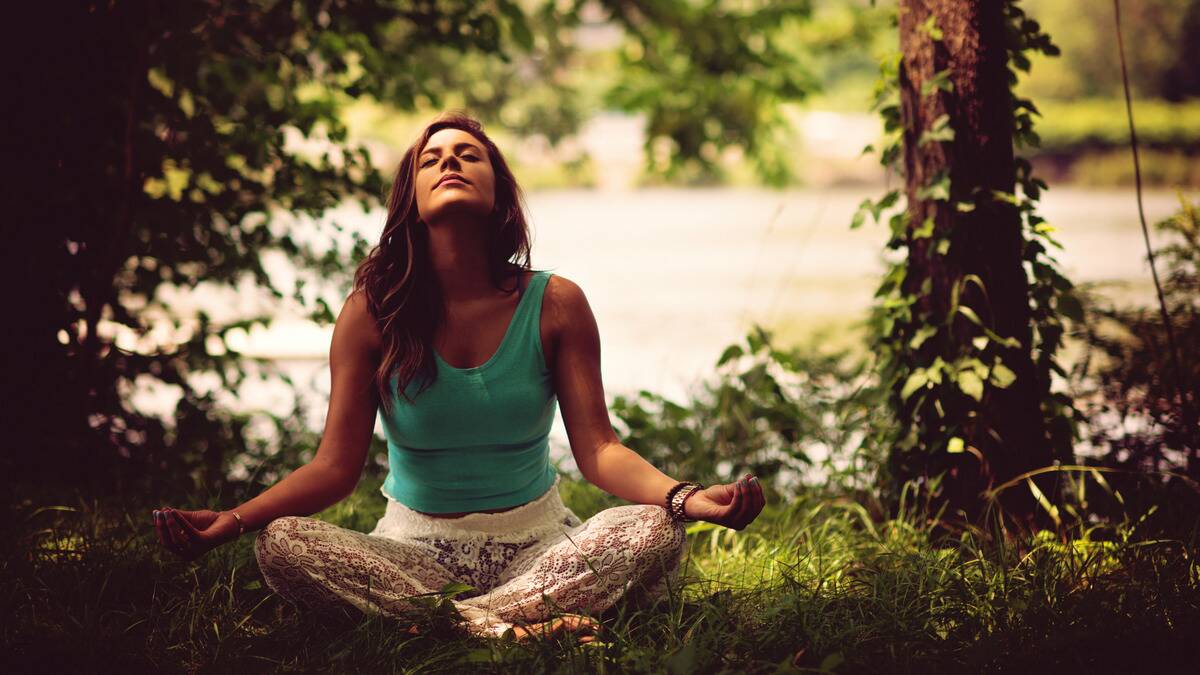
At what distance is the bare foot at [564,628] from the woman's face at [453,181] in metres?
1.07

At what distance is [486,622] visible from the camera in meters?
2.53

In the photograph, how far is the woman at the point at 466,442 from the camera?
8.24 ft

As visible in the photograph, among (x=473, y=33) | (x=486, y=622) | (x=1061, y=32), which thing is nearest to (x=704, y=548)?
(x=486, y=622)

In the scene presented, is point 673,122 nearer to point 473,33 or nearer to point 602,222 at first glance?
point 473,33

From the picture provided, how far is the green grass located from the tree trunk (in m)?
0.30

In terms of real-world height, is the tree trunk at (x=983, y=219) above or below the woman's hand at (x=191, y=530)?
above

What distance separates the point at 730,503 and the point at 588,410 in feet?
1.75

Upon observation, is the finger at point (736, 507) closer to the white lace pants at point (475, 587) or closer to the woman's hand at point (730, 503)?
the woman's hand at point (730, 503)

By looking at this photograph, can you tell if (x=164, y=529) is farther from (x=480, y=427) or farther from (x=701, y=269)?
(x=701, y=269)

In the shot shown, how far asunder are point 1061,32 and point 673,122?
25948mm

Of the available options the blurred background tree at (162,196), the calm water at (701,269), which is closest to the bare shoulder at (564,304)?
the blurred background tree at (162,196)

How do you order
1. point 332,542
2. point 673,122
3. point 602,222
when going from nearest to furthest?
point 332,542 → point 673,122 → point 602,222

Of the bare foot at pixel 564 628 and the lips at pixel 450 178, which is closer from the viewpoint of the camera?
the bare foot at pixel 564 628

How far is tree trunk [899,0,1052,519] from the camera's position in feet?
10.5
